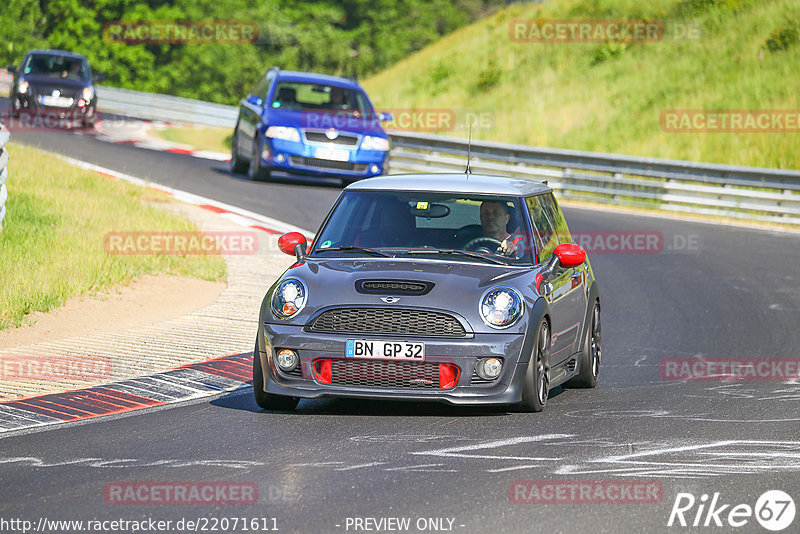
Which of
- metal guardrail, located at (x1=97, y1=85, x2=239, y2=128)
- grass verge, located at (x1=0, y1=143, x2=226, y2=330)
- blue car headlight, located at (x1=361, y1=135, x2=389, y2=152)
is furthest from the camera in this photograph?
metal guardrail, located at (x1=97, y1=85, x2=239, y2=128)

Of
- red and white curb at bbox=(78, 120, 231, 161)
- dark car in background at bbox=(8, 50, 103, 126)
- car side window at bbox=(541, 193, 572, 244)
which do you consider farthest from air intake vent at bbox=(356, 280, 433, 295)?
dark car in background at bbox=(8, 50, 103, 126)

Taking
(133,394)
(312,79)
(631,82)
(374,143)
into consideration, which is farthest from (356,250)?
(631,82)

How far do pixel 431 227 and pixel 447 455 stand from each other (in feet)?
7.47

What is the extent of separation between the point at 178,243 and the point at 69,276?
2971 mm

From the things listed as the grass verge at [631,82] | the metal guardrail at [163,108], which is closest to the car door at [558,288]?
the grass verge at [631,82]

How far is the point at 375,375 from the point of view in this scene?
827 centimetres

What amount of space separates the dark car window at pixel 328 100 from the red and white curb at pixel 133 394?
511 inches

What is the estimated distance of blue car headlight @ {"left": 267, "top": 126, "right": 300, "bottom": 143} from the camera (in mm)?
22750

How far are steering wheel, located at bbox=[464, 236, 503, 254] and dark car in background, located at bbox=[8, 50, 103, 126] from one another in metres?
23.5

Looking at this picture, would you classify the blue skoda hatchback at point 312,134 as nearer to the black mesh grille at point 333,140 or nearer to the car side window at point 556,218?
the black mesh grille at point 333,140

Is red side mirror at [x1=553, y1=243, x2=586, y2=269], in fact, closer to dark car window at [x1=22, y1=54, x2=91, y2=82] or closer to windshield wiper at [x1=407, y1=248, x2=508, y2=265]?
windshield wiper at [x1=407, y1=248, x2=508, y2=265]

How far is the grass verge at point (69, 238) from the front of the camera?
12.9m

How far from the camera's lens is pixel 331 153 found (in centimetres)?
2283

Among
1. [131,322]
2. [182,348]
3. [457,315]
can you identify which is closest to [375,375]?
[457,315]
